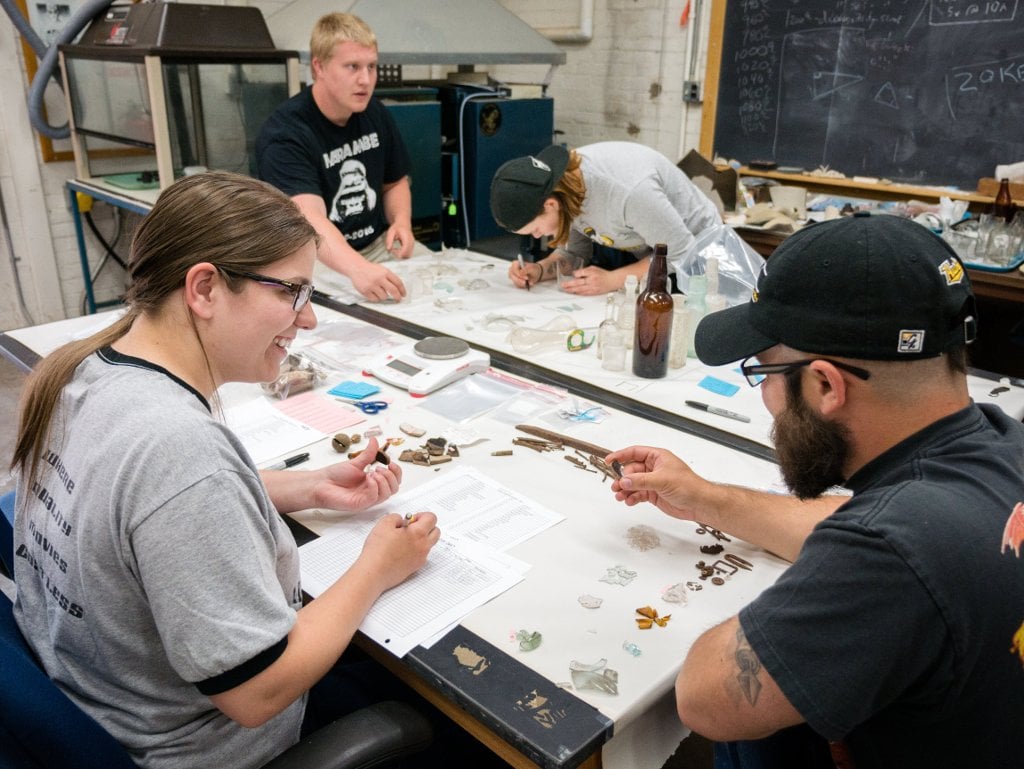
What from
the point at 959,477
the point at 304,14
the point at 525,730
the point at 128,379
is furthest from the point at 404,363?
the point at 304,14

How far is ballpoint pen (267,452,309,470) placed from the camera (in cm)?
154

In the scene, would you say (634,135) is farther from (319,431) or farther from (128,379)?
(128,379)

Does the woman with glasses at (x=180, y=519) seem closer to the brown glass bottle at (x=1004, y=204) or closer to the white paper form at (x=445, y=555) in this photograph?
the white paper form at (x=445, y=555)

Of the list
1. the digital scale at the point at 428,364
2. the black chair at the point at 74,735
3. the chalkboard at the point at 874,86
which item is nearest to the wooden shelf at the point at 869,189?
the chalkboard at the point at 874,86

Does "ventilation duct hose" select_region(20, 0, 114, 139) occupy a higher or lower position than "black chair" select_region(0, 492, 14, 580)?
higher

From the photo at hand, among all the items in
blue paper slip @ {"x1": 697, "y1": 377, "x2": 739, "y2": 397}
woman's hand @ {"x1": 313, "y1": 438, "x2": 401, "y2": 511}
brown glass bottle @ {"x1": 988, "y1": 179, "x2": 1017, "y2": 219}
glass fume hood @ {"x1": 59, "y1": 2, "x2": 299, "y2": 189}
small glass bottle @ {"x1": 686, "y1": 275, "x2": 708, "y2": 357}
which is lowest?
blue paper slip @ {"x1": 697, "y1": 377, "x2": 739, "y2": 397}

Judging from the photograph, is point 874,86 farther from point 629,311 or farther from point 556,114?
point 629,311

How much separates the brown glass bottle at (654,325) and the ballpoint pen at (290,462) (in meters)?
0.88

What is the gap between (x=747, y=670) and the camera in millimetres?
836

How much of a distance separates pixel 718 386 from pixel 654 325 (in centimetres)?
22

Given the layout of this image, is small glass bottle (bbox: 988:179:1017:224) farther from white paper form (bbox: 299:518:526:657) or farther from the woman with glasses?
the woman with glasses

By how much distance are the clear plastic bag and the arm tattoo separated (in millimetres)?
1615

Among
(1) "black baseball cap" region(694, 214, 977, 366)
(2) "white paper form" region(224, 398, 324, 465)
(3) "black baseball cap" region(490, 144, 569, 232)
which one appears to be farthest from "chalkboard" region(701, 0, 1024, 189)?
(2) "white paper form" region(224, 398, 324, 465)

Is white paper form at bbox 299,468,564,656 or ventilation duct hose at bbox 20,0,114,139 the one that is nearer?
white paper form at bbox 299,468,564,656
